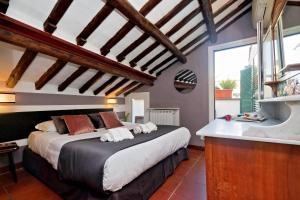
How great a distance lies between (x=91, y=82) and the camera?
3.73 metres

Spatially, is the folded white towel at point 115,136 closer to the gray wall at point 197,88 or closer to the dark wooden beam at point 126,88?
the gray wall at point 197,88

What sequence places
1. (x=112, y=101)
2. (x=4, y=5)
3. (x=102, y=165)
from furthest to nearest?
(x=112, y=101), (x=4, y=5), (x=102, y=165)

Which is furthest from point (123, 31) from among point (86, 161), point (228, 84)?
point (228, 84)

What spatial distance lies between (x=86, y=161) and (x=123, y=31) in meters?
2.07

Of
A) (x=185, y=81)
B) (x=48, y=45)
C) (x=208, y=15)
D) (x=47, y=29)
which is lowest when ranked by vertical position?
(x=185, y=81)

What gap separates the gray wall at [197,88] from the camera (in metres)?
3.78

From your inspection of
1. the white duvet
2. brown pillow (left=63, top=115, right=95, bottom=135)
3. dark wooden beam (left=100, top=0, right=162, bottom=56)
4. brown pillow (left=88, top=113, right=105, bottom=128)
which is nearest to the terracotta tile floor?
the white duvet

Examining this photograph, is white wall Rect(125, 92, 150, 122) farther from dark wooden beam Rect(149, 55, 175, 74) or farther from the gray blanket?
the gray blanket

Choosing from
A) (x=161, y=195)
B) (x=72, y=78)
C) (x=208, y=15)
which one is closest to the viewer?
(x=161, y=195)

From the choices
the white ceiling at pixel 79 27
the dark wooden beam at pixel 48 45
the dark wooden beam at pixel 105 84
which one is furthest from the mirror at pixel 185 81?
the dark wooden beam at pixel 48 45

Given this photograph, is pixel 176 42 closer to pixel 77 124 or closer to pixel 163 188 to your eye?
pixel 77 124

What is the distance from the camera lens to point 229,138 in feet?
3.44

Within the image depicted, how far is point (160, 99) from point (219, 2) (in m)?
2.77

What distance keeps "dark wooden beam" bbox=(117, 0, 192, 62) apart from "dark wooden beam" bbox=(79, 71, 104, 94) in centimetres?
59
